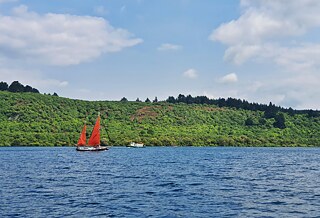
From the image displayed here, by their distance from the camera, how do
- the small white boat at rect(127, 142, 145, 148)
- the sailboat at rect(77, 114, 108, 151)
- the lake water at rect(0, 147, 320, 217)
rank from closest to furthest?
the lake water at rect(0, 147, 320, 217)
the sailboat at rect(77, 114, 108, 151)
the small white boat at rect(127, 142, 145, 148)

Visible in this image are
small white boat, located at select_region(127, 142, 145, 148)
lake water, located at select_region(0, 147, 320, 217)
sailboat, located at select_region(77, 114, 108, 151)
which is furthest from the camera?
small white boat, located at select_region(127, 142, 145, 148)

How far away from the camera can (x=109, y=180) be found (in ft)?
185

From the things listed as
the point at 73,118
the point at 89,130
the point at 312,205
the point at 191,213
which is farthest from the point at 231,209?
the point at 73,118

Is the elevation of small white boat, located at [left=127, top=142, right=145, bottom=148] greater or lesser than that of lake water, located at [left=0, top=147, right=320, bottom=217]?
greater

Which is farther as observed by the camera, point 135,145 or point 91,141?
point 135,145

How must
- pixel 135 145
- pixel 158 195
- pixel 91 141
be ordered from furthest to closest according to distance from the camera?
1. pixel 135 145
2. pixel 91 141
3. pixel 158 195

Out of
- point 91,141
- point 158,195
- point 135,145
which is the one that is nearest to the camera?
point 158,195

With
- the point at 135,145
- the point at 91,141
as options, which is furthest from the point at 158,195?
the point at 135,145

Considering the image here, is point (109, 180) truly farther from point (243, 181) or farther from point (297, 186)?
point (297, 186)

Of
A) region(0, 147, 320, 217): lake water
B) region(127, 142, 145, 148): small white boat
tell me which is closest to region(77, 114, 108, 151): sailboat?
region(127, 142, 145, 148): small white boat

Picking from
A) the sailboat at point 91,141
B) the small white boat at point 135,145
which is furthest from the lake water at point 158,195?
the small white boat at point 135,145

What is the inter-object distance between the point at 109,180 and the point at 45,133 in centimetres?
12136

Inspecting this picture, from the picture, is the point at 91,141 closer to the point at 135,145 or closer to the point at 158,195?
the point at 135,145

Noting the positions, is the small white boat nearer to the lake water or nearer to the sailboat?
the sailboat
